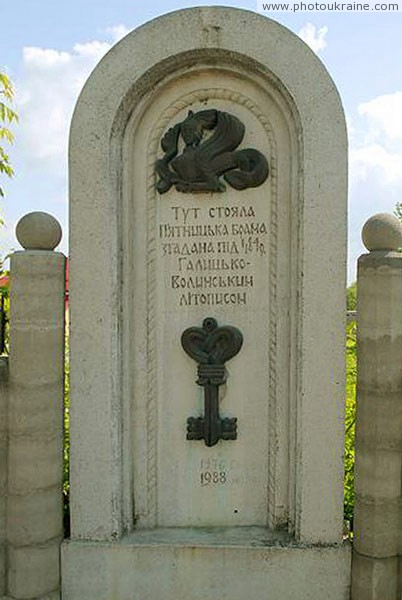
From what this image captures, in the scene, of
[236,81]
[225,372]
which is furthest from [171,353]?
[236,81]

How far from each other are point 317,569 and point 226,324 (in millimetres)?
1747

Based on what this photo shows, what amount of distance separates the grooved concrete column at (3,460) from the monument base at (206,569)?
428mm

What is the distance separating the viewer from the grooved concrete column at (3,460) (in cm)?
400

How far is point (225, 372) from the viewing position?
13.5 feet

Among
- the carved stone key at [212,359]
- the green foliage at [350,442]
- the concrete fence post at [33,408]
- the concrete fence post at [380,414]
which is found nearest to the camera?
the concrete fence post at [380,414]

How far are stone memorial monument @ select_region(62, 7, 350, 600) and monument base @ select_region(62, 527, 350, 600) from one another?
0.01m

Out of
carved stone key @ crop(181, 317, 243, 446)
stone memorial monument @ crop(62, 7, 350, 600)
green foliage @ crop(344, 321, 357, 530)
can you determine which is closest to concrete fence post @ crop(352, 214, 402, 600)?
stone memorial monument @ crop(62, 7, 350, 600)

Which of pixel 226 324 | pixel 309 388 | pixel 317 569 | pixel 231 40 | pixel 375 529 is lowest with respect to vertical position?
pixel 317 569

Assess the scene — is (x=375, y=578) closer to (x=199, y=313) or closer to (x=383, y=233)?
(x=199, y=313)

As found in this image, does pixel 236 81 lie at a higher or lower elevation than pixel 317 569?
higher

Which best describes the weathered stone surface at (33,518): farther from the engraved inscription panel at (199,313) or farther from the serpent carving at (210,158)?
the serpent carving at (210,158)

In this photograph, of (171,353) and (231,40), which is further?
(171,353)

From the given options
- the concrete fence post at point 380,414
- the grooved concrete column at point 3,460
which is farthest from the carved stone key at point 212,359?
the grooved concrete column at point 3,460

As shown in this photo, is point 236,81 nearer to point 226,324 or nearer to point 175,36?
point 175,36
